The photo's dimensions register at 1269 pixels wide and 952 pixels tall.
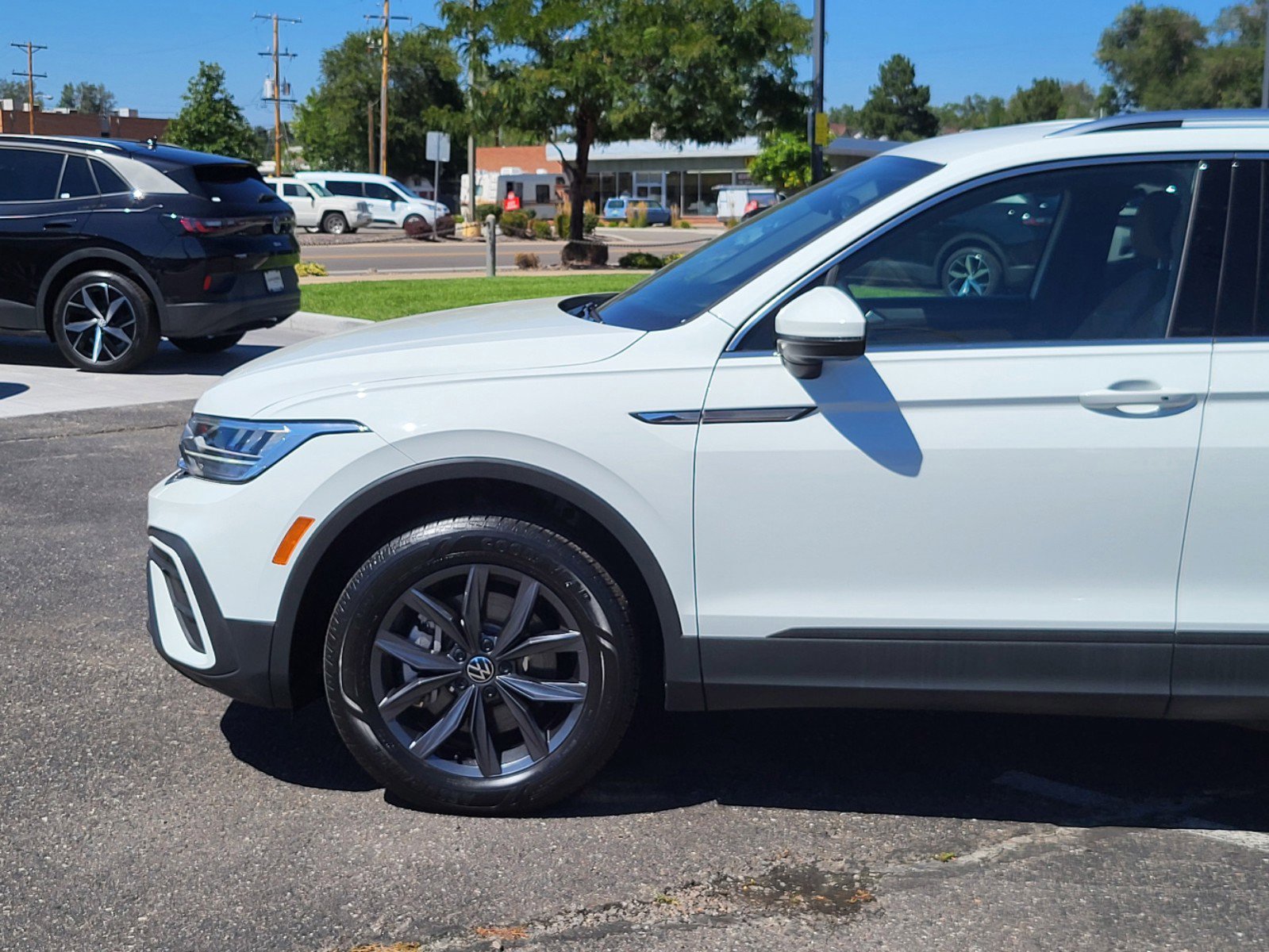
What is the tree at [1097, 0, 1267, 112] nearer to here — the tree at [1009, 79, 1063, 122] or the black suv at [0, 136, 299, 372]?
the tree at [1009, 79, 1063, 122]

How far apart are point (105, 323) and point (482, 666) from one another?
8347 mm

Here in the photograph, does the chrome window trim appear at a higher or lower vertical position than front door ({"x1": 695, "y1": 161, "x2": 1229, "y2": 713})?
higher

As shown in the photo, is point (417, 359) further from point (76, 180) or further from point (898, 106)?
point (898, 106)

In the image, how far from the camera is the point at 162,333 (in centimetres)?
1083

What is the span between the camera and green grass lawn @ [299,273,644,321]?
15727 mm

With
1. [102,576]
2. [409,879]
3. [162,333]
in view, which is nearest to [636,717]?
[409,879]

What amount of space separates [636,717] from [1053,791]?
1.25 metres

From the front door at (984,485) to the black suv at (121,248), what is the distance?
317 inches

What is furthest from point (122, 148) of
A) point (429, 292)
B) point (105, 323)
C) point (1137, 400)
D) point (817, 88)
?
point (817, 88)

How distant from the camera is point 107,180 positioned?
35.1 feet

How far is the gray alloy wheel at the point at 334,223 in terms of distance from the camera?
4262 cm

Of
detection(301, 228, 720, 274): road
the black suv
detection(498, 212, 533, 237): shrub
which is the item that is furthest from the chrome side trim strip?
detection(498, 212, 533, 237): shrub

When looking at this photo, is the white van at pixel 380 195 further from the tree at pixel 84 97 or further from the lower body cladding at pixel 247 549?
the tree at pixel 84 97

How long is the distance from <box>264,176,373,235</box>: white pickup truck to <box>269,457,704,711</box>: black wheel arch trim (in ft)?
132
